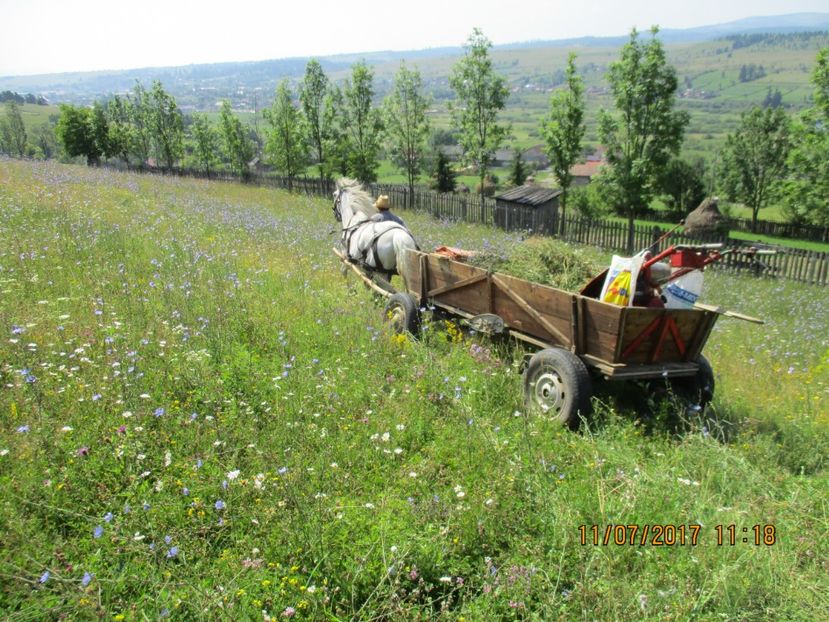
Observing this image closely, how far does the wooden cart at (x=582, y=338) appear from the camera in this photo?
4.60 metres

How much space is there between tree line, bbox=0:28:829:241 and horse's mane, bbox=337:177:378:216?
46.3ft

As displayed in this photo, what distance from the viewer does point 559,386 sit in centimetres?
484

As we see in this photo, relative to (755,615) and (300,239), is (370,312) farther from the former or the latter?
(300,239)

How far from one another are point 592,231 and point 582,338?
686 inches

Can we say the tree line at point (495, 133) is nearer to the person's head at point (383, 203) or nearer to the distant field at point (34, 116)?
the person's head at point (383, 203)

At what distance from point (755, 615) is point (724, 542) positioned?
1.73ft

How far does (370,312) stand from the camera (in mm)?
6941

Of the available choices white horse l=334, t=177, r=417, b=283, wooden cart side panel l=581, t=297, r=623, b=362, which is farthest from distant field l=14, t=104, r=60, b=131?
wooden cart side panel l=581, t=297, r=623, b=362

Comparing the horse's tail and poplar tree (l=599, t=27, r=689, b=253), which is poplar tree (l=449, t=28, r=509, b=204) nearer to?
poplar tree (l=599, t=27, r=689, b=253)

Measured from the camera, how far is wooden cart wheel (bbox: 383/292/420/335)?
660 cm

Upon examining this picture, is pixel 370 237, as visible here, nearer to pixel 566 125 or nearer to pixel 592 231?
pixel 592 231

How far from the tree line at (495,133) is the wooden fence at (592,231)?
4.73 ft

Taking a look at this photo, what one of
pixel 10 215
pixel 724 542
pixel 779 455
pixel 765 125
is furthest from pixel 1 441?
pixel 765 125
